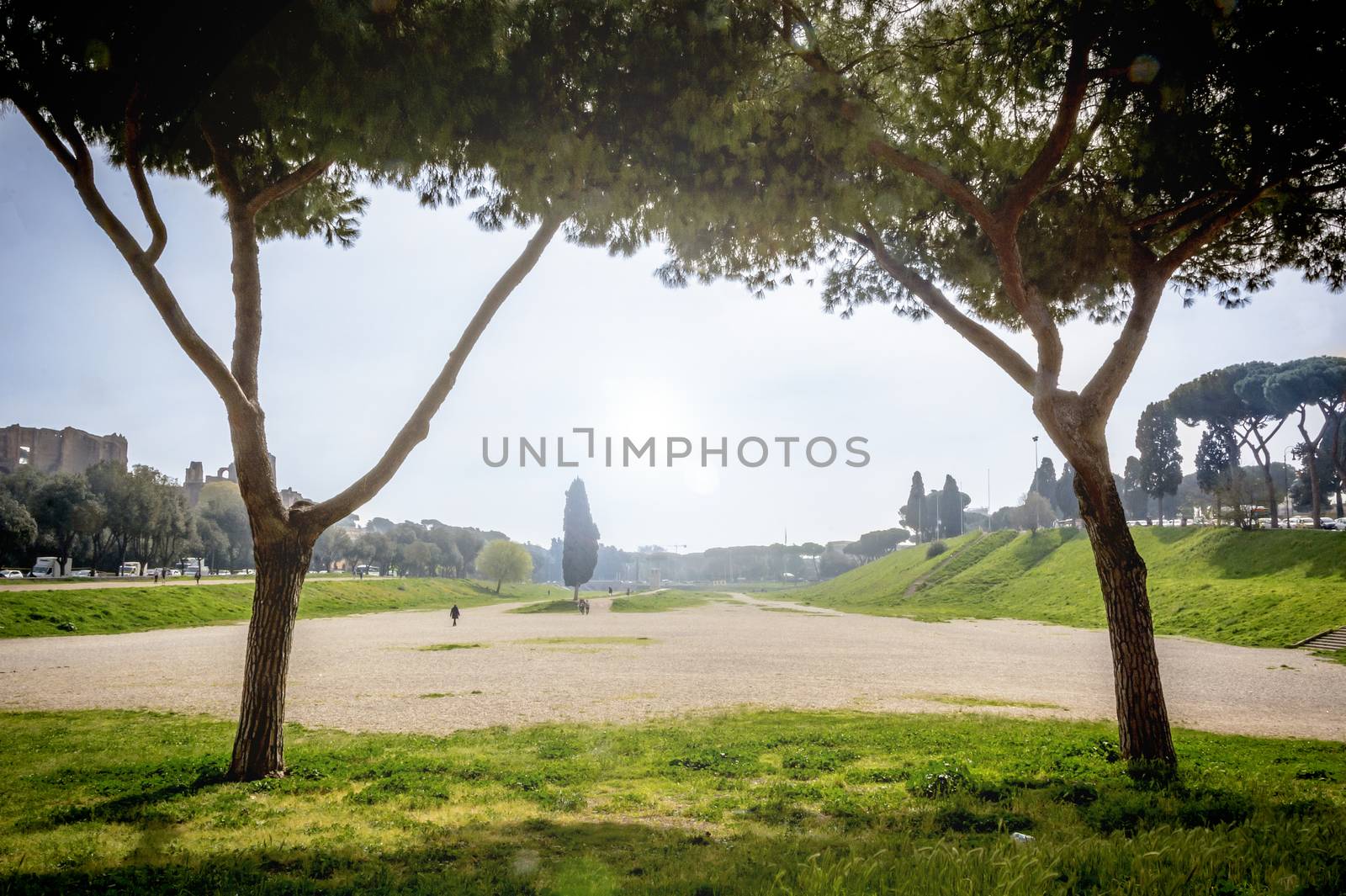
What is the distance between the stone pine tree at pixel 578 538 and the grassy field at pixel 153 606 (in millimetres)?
13380

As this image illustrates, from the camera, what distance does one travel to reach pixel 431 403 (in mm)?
7723

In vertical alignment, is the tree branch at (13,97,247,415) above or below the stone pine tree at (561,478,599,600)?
above

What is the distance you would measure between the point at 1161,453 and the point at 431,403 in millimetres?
77357

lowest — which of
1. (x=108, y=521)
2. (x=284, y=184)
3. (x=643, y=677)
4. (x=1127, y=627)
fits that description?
(x=643, y=677)

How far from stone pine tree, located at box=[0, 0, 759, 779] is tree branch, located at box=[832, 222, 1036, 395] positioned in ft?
10.3

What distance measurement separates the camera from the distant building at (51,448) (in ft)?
359

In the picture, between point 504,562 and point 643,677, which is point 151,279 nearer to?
point 643,677

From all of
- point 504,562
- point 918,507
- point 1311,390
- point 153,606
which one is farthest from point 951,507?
point 153,606

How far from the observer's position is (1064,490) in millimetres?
85062

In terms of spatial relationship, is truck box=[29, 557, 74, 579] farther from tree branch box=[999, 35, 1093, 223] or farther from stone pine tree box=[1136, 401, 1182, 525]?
stone pine tree box=[1136, 401, 1182, 525]

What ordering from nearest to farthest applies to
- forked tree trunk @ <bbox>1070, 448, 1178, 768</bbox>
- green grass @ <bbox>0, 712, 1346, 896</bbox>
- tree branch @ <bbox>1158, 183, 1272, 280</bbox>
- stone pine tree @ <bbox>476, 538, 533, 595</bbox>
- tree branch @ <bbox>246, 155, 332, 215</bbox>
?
green grass @ <bbox>0, 712, 1346, 896</bbox>
forked tree trunk @ <bbox>1070, 448, 1178, 768</bbox>
tree branch @ <bbox>1158, 183, 1272, 280</bbox>
tree branch @ <bbox>246, 155, 332, 215</bbox>
stone pine tree @ <bbox>476, 538, 533, 595</bbox>

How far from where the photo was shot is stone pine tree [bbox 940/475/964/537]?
331 ft

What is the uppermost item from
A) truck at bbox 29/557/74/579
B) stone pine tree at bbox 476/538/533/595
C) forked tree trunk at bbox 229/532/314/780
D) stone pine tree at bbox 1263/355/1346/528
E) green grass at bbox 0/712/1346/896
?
stone pine tree at bbox 1263/355/1346/528

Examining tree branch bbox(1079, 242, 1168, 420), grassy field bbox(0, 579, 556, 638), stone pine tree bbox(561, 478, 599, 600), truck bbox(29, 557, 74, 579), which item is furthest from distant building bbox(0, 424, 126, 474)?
tree branch bbox(1079, 242, 1168, 420)
